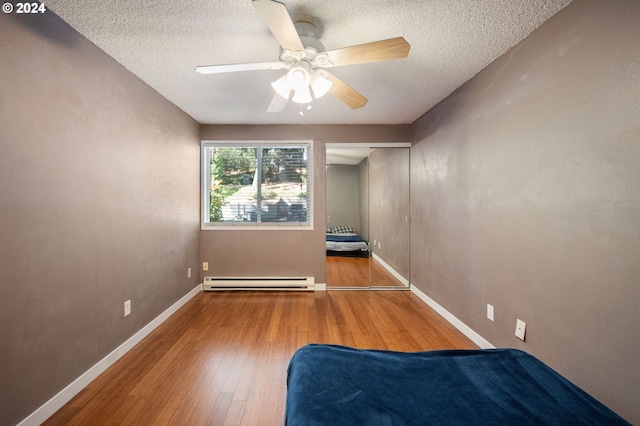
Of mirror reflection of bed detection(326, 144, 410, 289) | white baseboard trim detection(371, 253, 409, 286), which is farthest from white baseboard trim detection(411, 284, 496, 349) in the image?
mirror reflection of bed detection(326, 144, 410, 289)

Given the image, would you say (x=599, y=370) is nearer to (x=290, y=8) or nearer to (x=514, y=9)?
(x=514, y=9)

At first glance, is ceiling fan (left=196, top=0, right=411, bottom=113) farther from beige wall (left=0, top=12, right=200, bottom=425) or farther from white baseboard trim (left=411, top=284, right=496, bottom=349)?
white baseboard trim (left=411, top=284, right=496, bottom=349)

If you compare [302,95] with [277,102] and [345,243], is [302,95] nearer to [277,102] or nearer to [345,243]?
[277,102]

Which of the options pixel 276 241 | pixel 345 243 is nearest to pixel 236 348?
pixel 276 241

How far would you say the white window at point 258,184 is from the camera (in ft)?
13.0

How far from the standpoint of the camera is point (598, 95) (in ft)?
4.57

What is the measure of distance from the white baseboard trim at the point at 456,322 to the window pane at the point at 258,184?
191 centimetres

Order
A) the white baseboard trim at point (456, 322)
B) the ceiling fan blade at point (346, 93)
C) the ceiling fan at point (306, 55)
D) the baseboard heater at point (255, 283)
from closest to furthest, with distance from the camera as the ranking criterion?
the ceiling fan at point (306, 55) < the ceiling fan blade at point (346, 93) < the white baseboard trim at point (456, 322) < the baseboard heater at point (255, 283)

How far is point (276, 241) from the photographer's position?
3.90 meters

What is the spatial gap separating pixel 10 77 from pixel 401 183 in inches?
153

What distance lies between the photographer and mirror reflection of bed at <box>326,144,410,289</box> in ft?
13.1

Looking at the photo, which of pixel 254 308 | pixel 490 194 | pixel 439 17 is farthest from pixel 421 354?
pixel 254 308

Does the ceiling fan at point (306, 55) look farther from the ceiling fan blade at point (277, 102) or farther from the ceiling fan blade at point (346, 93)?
the ceiling fan blade at point (277, 102)

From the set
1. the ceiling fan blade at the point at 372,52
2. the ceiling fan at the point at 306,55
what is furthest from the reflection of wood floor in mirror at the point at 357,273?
the ceiling fan blade at the point at 372,52
